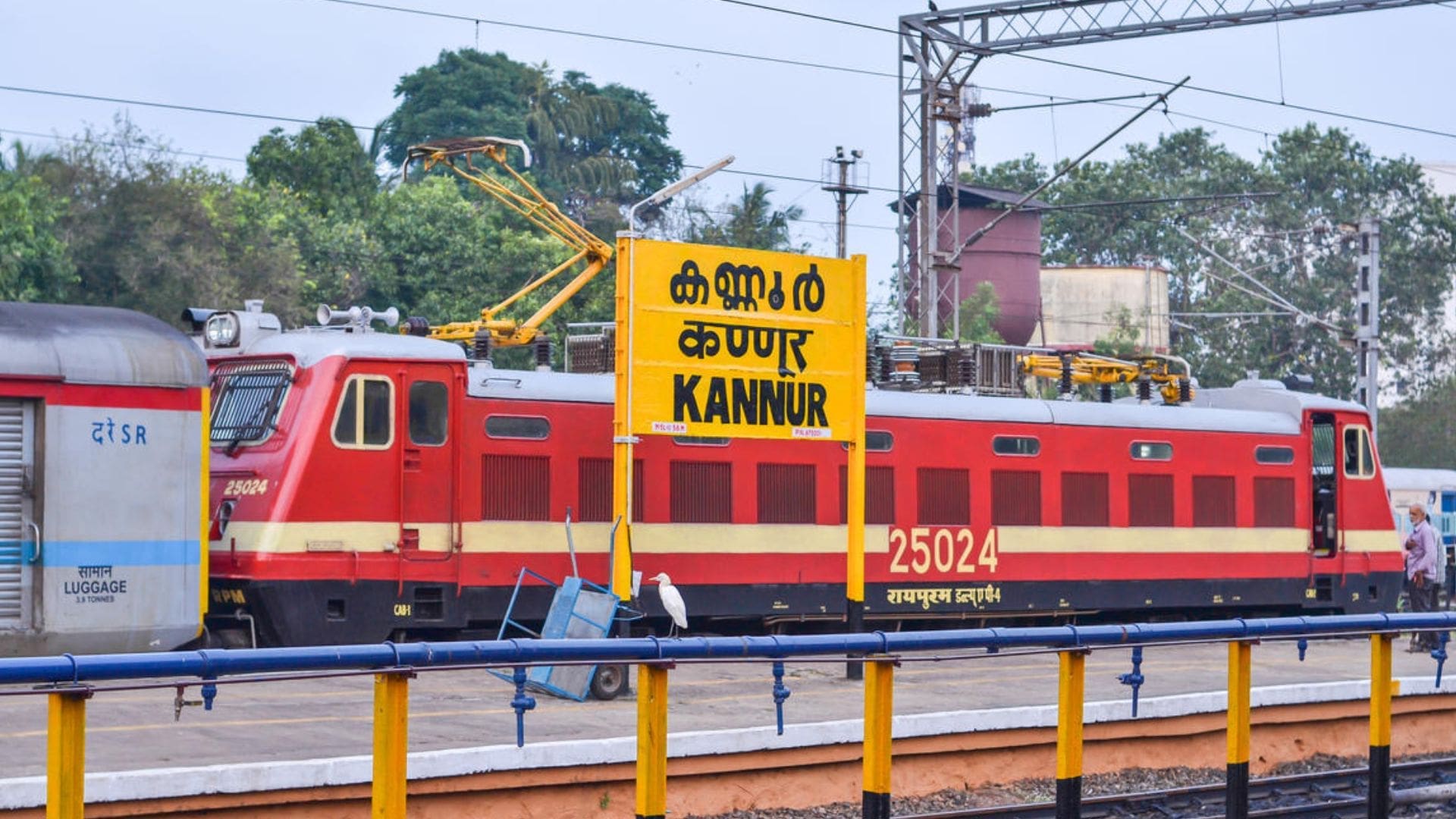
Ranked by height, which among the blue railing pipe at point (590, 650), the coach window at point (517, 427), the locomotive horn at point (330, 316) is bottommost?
the blue railing pipe at point (590, 650)

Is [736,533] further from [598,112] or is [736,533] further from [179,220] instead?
[598,112]

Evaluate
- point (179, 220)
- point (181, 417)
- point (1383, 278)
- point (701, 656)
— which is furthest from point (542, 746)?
point (1383, 278)

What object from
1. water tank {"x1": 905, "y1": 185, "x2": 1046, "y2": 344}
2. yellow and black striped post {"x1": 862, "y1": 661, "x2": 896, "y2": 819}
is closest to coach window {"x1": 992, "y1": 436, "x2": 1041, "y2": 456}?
yellow and black striped post {"x1": 862, "y1": 661, "x2": 896, "y2": 819}

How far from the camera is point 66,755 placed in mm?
6242

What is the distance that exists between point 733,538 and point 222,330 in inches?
217

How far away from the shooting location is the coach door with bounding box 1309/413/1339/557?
2430 cm

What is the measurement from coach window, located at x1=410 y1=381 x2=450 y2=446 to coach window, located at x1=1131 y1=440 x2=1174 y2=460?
920 centimetres

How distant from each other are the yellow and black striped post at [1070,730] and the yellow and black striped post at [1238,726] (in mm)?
1246

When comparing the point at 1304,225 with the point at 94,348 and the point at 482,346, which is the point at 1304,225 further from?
the point at 94,348

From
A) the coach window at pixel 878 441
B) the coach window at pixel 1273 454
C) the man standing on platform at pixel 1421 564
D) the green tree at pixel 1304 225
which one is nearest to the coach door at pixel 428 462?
the coach window at pixel 878 441

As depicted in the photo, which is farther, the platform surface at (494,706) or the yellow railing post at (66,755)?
the platform surface at (494,706)

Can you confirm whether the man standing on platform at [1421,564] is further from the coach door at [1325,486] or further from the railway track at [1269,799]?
the railway track at [1269,799]

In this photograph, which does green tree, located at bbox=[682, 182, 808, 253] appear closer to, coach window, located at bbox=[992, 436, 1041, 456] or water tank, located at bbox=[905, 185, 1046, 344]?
water tank, located at bbox=[905, 185, 1046, 344]

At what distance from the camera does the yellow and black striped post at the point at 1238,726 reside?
994 centimetres
